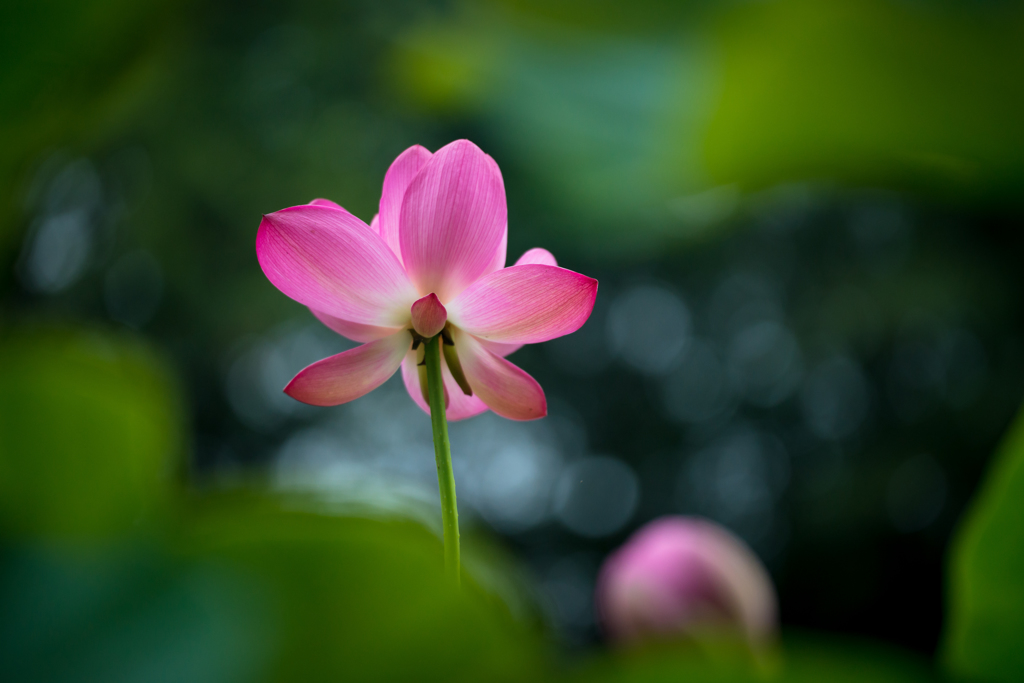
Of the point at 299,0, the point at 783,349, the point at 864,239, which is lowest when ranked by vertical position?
the point at 783,349

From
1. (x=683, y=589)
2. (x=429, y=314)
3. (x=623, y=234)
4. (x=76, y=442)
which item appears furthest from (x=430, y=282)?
(x=623, y=234)

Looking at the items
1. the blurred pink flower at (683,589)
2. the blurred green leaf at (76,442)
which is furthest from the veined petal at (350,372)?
the blurred pink flower at (683,589)

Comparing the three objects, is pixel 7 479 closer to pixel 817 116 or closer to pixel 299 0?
pixel 817 116

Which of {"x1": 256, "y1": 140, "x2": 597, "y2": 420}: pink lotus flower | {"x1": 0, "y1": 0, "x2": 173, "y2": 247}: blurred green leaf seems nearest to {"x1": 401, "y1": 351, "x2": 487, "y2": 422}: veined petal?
{"x1": 256, "y1": 140, "x2": 597, "y2": 420}: pink lotus flower

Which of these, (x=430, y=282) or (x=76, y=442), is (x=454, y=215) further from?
(x=76, y=442)

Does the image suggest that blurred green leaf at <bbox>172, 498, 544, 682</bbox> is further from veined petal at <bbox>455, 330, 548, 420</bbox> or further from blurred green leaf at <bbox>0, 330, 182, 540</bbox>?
veined petal at <bbox>455, 330, 548, 420</bbox>

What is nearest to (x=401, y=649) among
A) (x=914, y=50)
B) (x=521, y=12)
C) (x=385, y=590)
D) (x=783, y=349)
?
(x=385, y=590)
